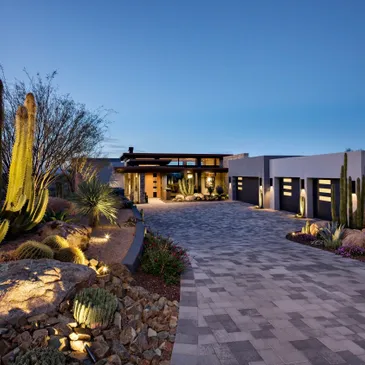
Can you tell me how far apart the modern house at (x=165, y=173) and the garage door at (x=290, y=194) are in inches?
418

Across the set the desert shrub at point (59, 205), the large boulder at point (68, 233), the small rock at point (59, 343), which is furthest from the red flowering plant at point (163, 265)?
the desert shrub at point (59, 205)

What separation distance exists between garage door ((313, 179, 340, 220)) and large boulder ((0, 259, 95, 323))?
634 inches

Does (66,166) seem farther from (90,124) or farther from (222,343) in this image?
(222,343)

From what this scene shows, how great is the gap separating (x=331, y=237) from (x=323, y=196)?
782cm

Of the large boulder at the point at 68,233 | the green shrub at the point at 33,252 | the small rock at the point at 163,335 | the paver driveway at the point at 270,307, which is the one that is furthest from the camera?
the large boulder at the point at 68,233

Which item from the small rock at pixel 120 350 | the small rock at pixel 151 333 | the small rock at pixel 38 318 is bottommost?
the small rock at pixel 151 333

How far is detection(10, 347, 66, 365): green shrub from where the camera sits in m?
3.11

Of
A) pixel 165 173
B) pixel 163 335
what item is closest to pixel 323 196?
pixel 163 335

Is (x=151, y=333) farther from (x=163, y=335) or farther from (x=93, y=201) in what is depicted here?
(x=93, y=201)

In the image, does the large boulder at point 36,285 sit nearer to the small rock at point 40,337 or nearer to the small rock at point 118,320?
the small rock at point 40,337

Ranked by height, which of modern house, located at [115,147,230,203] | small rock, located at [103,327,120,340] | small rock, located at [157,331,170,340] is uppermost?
modern house, located at [115,147,230,203]

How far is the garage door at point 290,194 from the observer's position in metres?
21.1

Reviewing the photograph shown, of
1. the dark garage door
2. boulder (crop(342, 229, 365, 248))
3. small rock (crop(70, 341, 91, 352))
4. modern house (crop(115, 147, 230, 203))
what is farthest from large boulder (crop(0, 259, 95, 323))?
modern house (crop(115, 147, 230, 203))

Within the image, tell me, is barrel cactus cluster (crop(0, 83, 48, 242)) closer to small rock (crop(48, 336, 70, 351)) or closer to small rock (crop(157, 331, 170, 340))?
small rock (crop(48, 336, 70, 351))
